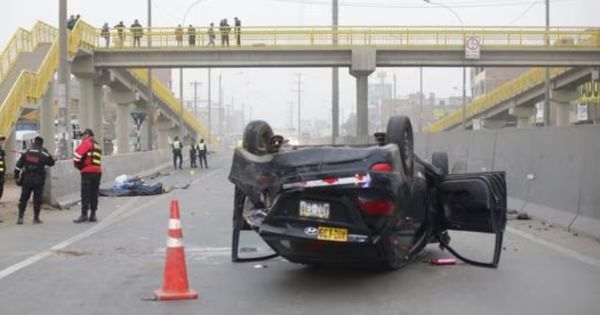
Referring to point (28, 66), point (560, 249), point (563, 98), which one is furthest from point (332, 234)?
point (563, 98)

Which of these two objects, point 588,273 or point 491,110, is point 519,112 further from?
point 588,273

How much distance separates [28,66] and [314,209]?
2440cm

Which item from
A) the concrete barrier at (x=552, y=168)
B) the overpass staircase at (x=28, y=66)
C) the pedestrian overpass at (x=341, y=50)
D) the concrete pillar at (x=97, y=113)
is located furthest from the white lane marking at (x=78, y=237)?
the concrete pillar at (x=97, y=113)

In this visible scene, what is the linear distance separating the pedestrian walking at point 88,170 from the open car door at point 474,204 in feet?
25.2

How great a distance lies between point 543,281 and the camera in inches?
330

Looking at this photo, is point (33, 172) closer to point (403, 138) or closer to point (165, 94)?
point (403, 138)

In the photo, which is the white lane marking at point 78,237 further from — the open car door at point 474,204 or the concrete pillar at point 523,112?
the concrete pillar at point 523,112

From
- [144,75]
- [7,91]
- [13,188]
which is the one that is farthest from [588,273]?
[144,75]

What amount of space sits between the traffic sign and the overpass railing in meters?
0.53

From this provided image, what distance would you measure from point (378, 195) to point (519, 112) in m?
57.0

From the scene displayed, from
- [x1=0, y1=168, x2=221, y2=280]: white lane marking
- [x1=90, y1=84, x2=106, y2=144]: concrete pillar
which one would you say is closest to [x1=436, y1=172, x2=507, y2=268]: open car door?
[x1=0, y1=168, x2=221, y2=280]: white lane marking

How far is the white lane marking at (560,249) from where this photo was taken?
963cm

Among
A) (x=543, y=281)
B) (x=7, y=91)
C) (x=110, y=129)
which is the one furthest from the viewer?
(x=110, y=129)

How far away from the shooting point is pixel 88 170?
14.8 m
